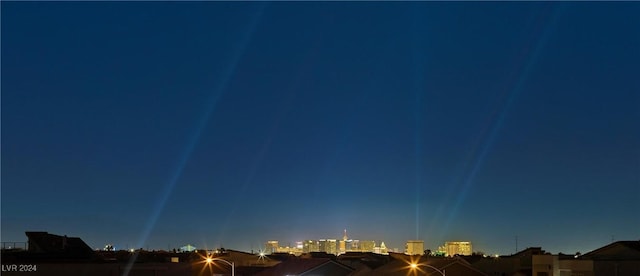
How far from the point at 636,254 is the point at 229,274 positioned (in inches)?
1444

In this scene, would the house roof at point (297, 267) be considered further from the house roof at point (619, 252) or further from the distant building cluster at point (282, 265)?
the house roof at point (619, 252)

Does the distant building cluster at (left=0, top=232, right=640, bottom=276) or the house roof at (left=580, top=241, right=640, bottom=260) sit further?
the house roof at (left=580, top=241, right=640, bottom=260)

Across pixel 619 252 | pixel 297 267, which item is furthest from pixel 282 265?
pixel 619 252

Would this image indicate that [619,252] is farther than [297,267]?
Yes

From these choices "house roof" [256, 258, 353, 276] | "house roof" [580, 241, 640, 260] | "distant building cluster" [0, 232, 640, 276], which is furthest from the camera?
"house roof" [580, 241, 640, 260]

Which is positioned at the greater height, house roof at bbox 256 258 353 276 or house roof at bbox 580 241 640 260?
A: house roof at bbox 580 241 640 260

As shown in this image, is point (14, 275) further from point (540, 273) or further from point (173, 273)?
point (540, 273)

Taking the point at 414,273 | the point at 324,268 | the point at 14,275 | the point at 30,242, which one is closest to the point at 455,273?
the point at 414,273

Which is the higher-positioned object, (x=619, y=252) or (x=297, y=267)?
(x=619, y=252)

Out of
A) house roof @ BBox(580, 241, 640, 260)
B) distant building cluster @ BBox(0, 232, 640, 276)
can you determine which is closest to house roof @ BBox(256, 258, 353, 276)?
distant building cluster @ BBox(0, 232, 640, 276)

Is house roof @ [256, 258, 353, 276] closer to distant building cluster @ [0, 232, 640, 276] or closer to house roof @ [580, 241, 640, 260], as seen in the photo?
distant building cluster @ [0, 232, 640, 276]

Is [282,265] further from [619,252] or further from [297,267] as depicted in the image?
[619,252]

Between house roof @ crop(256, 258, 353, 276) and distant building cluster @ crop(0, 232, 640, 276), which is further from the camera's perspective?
house roof @ crop(256, 258, 353, 276)

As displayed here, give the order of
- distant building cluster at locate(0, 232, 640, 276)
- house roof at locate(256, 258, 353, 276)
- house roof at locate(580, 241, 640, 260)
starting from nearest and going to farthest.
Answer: distant building cluster at locate(0, 232, 640, 276), house roof at locate(256, 258, 353, 276), house roof at locate(580, 241, 640, 260)
